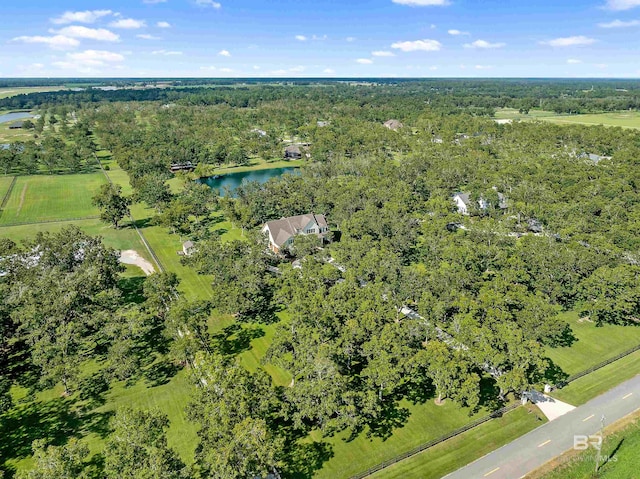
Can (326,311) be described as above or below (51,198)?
above

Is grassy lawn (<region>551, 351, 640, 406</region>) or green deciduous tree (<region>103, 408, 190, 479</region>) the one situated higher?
green deciduous tree (<region>103, 408, 190, 479</region>)

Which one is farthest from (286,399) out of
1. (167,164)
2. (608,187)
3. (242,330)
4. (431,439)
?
(167,164)

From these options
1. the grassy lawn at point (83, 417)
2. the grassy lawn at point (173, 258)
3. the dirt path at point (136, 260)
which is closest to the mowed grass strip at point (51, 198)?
the grassy lawn at point (173, 258)

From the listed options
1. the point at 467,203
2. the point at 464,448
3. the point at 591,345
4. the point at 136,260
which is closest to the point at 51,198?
the point at 136,260

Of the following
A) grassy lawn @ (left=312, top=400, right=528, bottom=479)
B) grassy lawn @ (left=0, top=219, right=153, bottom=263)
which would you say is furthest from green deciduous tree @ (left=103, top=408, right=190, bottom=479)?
grassy lawn @ (left=0, top=219, right=153, bottom=263)

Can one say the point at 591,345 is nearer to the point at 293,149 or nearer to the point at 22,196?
the point at 22,196

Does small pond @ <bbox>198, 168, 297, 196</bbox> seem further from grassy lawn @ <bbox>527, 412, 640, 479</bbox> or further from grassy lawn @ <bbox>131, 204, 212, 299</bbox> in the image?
grassy lawn @ <bbox>527, 412, 640, 479</bbox>
